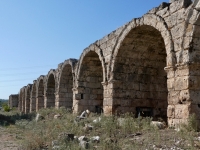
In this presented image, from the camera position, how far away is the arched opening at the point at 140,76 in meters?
8.80

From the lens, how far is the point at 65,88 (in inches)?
626

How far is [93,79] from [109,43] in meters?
3.39

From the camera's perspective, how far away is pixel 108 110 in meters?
9.02

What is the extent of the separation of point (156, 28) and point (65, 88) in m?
9.92

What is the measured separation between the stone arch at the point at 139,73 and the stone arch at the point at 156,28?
0.11 feet

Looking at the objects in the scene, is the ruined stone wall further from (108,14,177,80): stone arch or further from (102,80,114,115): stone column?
(108,14,177,80): stone arch

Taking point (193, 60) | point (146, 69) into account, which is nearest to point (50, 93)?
point (146, 69)

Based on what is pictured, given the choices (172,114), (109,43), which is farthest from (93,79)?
(172,114)

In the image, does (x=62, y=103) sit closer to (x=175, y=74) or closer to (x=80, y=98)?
(x=80, y=98)

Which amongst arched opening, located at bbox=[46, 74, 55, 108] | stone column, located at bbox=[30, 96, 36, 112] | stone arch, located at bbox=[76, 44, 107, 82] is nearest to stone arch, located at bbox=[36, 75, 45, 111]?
arched opening, located at bbox=[46, 74, 55, 108]

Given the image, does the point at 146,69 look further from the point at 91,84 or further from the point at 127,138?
the point at 127,138

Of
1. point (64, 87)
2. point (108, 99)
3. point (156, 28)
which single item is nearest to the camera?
point (156, 28)

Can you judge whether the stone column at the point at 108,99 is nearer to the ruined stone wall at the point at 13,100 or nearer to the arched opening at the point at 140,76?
the arched opening at the point at 140,76

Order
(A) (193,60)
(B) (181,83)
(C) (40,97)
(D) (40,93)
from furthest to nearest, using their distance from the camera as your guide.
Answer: (D) (40,93) → (C) (40,97) → (B) (181,83) → (A) (193,60)
